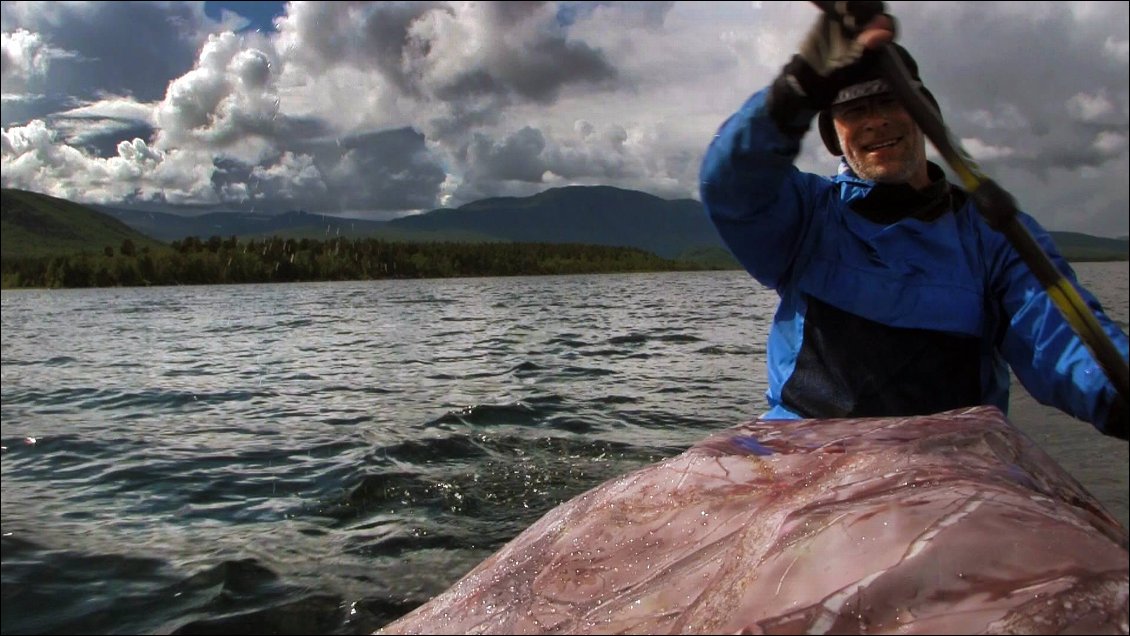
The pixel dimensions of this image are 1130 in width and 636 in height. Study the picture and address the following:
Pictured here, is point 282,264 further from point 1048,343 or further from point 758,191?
point 1048,343

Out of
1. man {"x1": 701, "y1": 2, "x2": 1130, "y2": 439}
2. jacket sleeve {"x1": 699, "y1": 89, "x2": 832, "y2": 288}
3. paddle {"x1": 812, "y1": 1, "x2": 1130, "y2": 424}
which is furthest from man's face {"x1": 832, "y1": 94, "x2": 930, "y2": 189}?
paddle {"x1": 812, "y1": 1, "x2": 1130, "y2": 424}

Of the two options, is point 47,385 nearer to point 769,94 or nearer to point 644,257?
point 769,94

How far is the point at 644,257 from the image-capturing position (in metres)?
145

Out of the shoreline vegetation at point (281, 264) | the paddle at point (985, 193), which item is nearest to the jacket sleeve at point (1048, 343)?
the paddle at point (985, 193)

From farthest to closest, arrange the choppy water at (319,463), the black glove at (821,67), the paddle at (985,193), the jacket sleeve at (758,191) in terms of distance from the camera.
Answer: the choppy water at (319,463), the jacket sleeve at (758,191), the black glove at (821,67), the paddle at (985,193)

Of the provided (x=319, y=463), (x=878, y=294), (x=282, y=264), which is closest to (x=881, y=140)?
(x=878, y=294)

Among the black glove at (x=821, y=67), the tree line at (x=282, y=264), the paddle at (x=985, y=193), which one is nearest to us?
the paddle at (x=985, y=193)

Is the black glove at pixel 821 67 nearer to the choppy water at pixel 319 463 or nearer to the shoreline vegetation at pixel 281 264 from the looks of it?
the choppy water at pixel 319 463

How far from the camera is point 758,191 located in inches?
138

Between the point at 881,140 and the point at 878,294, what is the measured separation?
2.09ft

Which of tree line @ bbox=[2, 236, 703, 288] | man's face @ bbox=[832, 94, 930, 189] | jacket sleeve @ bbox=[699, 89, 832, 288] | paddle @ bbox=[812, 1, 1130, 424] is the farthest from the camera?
tree line @ bbox=[2, 236, 703, 288]

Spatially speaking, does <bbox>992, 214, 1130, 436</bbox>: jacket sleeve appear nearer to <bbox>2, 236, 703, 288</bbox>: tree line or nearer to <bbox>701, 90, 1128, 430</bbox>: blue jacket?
<bbox>701, 90, 1128, 430</bbox>: blue jacket

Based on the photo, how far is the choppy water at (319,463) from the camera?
18.4ft

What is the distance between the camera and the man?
11.0 ft
